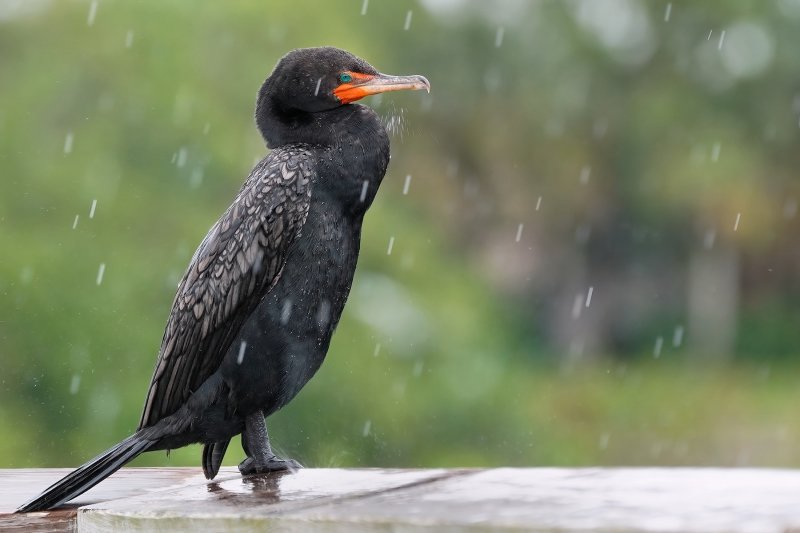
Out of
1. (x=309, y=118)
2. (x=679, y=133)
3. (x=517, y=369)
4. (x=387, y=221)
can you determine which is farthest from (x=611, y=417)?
(x=309, y=118)

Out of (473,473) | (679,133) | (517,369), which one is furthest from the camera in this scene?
(679,133)

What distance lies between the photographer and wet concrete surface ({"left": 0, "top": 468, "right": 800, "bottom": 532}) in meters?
1.86

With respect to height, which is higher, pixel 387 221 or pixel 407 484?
pixel 387 221

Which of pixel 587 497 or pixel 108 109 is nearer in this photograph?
pixel 587 497

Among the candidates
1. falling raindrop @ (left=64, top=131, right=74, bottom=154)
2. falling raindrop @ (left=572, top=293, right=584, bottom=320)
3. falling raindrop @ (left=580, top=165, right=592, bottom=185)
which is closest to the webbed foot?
falling raindrop @ (left=64, top=131, right=74, bottom=154)

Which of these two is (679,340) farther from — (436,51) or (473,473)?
(473,473)

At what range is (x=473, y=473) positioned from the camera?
110 inches

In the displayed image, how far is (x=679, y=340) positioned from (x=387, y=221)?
13665mm

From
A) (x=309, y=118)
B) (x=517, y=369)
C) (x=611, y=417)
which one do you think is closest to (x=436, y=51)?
(x=517, y=369)

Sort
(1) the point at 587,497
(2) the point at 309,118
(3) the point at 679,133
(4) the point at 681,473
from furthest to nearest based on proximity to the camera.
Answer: (3) the point at 679,133
(2) the point at 309,118
(4) the point at 681,473
(1) the point at 587,497

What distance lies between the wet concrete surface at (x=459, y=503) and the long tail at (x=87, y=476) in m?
0.05

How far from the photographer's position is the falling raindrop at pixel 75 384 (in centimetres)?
921

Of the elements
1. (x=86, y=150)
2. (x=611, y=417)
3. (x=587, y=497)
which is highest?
(x=86, y=150)

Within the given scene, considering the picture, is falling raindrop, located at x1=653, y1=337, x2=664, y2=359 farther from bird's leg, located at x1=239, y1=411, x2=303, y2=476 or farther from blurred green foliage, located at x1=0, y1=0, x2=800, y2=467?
bird's leg, located at x1=239, y1=411, x2=303, y2=476
